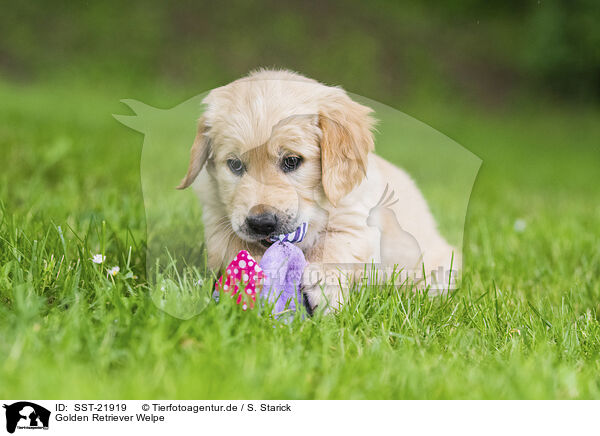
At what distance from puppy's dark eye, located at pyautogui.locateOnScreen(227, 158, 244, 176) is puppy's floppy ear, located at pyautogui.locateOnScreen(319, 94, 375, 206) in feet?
0.90

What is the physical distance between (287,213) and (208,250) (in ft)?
1.37

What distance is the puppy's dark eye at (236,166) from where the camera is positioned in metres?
2.16

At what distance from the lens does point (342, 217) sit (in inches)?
91.9

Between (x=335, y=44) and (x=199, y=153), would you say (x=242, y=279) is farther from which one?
(x=335, y=44)

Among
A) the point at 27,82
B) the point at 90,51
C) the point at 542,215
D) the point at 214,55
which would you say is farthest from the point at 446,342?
the point at 90,51

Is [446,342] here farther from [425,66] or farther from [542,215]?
[425,66]

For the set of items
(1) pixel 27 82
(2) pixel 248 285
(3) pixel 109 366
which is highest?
(1) pixel 27 82

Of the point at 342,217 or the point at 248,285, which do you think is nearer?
the point at 248,285

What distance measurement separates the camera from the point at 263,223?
83.0 inches

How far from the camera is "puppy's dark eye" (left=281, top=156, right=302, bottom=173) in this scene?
214 centimetres

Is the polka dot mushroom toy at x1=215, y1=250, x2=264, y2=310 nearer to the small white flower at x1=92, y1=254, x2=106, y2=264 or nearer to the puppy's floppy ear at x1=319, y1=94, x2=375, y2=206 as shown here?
the puppy's floppy ear at x1=319, y1=94, x2=375, y2=206

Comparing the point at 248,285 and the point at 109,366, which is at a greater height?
the point at 248,285

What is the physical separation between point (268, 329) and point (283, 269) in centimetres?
25

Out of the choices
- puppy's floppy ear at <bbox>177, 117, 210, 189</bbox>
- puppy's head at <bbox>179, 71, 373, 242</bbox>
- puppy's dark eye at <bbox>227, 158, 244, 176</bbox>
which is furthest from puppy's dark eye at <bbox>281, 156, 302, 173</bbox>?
puppy's floppy ear at <bbox>177, 117, 210, 189</bbox>
